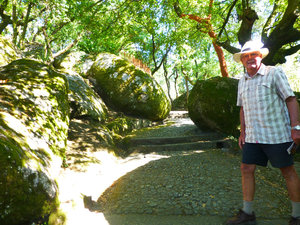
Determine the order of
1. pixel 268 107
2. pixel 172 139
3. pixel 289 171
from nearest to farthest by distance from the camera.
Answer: pixel 289 171
pixel 268 107
pixel 172 139

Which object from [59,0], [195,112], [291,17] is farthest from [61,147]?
[291,17]

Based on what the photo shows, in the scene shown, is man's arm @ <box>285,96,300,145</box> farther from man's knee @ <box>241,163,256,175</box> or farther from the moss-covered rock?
the moss-covered rock

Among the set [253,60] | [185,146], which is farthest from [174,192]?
[185,146]

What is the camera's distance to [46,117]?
3.86 metres

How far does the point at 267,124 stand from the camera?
7.79 ft

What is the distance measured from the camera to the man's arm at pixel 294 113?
2.17 m

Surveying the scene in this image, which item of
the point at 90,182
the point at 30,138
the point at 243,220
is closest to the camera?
the point at 243,220

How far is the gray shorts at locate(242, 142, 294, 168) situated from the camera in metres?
2.26

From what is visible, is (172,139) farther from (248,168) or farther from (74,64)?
(74,64)

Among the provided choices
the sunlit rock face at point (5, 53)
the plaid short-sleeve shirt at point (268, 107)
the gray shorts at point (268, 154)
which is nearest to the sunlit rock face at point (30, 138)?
the sunlit rock face at point (5, 53)

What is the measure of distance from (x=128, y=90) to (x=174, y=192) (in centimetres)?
660

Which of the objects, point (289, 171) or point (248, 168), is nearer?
point (289, 171)

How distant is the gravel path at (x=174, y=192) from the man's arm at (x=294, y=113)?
125cm

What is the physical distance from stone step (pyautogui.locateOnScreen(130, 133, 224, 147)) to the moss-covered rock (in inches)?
64.3
